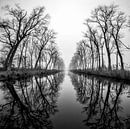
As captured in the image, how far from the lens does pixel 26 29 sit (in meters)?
22.3

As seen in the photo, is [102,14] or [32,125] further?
[102,14]

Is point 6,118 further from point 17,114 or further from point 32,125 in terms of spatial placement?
point 32,125

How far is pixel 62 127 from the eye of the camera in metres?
2.52

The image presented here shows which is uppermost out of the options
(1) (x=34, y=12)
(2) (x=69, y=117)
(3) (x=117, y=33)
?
(1) (x=34, y=12)

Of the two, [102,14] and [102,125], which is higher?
[102,14]

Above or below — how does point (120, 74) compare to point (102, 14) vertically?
below

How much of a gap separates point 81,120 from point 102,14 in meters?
27.4

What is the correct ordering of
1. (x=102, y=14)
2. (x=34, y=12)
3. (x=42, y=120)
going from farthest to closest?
(x=102, y=14)
(x=34, y=12)
(x=42, y=120)

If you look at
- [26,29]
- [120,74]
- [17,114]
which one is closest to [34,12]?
[26,29]

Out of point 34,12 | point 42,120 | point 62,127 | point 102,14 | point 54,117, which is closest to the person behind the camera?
point 62,127

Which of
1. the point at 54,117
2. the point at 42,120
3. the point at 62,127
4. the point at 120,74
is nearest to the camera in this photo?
the point at 62,127

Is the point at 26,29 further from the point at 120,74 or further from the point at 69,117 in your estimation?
the point at 69,117

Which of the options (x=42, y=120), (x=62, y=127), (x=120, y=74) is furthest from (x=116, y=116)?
(x=120, y=74)

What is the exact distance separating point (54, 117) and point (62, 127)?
569 millimetres
